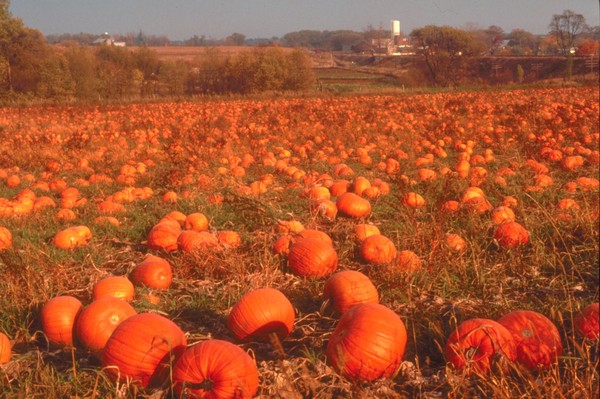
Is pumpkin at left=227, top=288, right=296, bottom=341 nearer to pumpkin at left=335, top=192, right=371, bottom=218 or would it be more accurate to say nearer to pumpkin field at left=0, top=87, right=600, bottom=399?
pumpkin field at left=0, top=87, right=600, bottom=399

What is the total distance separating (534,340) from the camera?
9.10ft

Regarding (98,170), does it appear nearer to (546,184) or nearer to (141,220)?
(141,220)

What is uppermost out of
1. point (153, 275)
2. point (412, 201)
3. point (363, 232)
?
point (412, 201)

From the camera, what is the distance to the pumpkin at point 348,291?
3572 millimetres

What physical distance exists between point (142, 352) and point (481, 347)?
1.76 m

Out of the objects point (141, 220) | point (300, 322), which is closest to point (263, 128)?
point (141, 220)

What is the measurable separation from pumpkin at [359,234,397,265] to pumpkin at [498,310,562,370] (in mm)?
1621

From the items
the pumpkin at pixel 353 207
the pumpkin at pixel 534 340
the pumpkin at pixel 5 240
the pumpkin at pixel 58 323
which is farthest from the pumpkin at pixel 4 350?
the pumpkin at pixel 353 207

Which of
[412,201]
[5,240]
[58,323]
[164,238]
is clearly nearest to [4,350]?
[58,323]

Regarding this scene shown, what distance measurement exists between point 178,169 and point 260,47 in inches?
1561

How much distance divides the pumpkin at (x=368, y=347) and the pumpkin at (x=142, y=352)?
→ 860 mm

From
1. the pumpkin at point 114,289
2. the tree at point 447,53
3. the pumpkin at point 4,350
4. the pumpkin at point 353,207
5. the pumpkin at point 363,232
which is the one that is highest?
the tree at point 447,53

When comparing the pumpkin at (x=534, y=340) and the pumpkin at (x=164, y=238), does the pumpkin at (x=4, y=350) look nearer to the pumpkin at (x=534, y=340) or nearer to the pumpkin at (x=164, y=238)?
the pumpkin at (x=164, y=238)

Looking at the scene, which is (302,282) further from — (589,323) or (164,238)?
(589,323)
